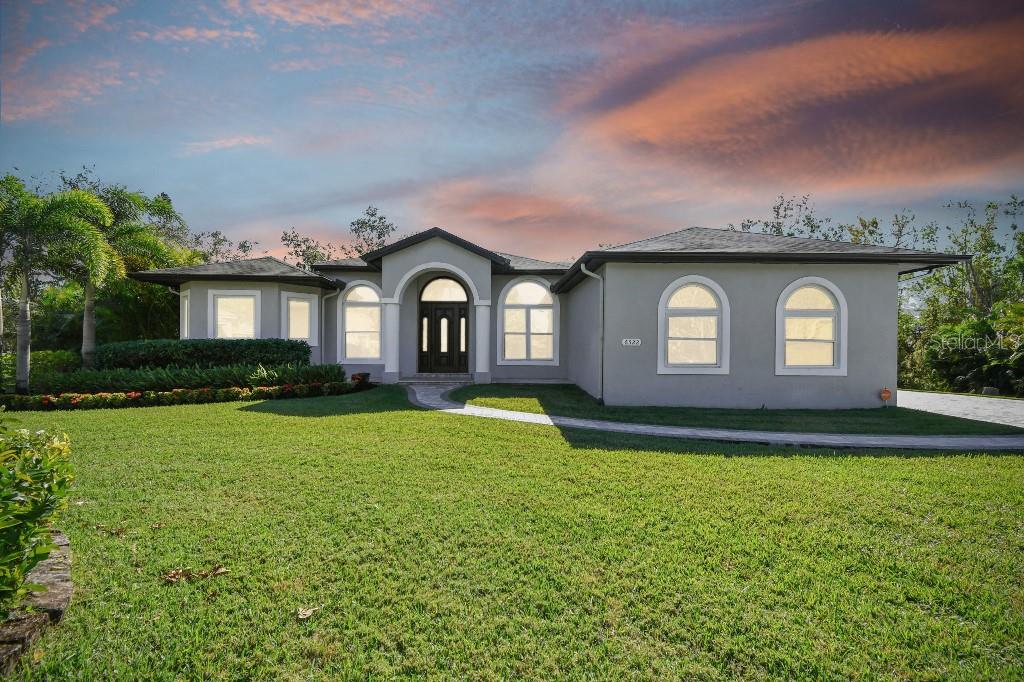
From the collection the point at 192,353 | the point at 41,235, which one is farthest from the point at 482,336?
the point at 41,235

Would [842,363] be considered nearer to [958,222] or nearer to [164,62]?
[164,62]

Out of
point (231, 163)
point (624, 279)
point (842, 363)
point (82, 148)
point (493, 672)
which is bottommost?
point (493, 672)

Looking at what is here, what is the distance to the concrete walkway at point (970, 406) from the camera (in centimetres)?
990

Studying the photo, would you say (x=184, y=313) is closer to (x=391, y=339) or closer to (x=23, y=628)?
(x=391, y=339)

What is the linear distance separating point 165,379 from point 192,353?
1.72 meters

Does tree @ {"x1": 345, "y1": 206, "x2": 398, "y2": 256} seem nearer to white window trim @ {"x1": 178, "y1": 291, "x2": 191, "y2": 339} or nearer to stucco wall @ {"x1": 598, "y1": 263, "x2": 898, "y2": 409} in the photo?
white window trim @ {"x1": 178, "y1": 291, "x2": 191, "y2": 339}

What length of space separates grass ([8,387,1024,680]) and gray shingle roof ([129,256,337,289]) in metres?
9.41

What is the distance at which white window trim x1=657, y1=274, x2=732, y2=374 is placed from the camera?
35.4ft

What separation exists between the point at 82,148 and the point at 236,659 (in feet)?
76.3

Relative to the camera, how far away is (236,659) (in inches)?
99.6

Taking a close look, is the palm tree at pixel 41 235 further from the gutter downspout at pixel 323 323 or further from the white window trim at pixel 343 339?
the white window trim at pixel 343 339

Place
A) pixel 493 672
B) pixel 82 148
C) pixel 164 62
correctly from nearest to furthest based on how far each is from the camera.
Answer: pixel 493 672, pixel 164 62, pixel 82 148

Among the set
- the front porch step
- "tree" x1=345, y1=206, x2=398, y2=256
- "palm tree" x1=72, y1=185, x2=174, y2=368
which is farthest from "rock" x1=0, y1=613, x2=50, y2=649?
"tree" x1=345, y1=206, x2=398, y2=256

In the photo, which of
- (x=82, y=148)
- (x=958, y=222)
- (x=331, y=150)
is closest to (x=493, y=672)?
(x=331, y=150)
